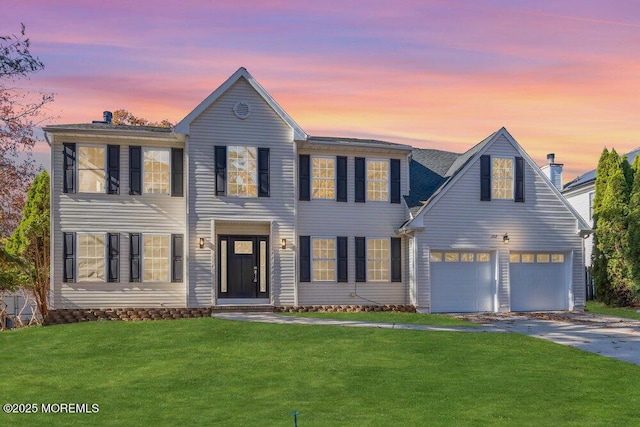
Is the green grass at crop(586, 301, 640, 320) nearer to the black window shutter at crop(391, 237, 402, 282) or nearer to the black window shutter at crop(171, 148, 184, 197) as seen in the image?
the black window shutter at crop(391, 237, 402, 282)

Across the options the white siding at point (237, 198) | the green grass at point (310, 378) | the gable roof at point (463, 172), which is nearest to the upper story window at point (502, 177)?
the gable roof at point (463, 172)

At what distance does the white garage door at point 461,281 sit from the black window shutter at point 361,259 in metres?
2.39

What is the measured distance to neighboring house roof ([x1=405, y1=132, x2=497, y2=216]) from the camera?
2492 cm

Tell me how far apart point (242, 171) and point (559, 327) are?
11.3m

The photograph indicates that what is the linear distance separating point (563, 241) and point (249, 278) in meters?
12.0

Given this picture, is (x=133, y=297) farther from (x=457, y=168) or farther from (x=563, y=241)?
(x=563, y=241)

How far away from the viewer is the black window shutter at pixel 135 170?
22.4 meters

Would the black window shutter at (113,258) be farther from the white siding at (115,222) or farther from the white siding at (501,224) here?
the white siding at (501,224)

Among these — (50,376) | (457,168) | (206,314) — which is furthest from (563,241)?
(50,376)

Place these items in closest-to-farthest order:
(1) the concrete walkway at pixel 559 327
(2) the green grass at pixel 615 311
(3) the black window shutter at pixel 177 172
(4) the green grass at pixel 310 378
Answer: (4) the green grass at pixel 310 378 < (1) the concrete walkway at pixel 559 327 < (3) the black window shutter at pixel 177 172 < (2) the green grass at pixel 615 311

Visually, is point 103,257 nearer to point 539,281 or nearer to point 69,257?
point 69,257

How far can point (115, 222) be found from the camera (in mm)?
22234

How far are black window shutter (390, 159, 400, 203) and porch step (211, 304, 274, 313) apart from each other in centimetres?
614

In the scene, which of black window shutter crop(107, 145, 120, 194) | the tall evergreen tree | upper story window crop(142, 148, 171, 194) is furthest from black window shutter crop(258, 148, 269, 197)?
the tall evergreen tree
